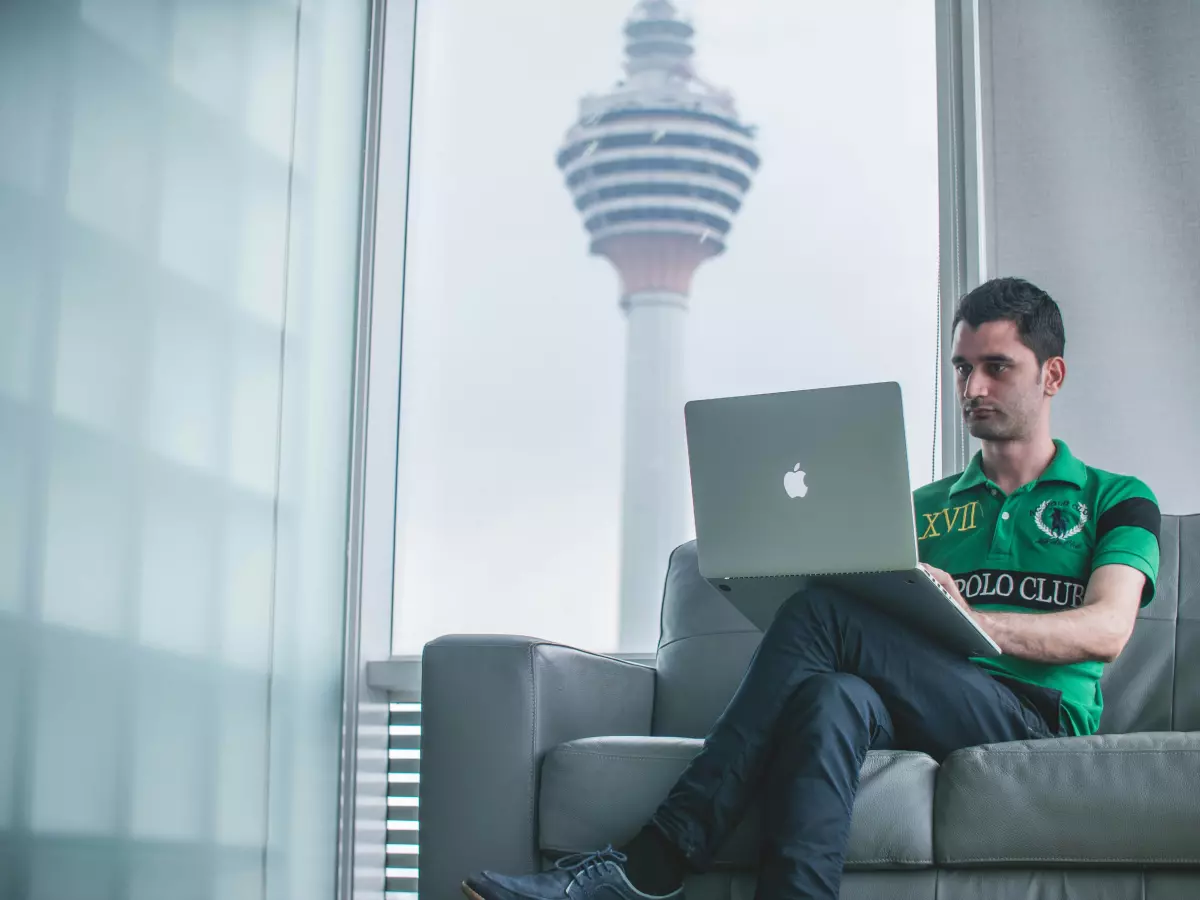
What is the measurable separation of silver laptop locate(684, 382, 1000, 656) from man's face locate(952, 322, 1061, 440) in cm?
47

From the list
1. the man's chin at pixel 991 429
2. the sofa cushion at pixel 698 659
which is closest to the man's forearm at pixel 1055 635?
the man's chin at pixel 991 429

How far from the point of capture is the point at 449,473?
322 cm

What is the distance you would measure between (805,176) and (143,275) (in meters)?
1.63

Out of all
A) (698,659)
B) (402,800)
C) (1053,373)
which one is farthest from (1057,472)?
(402,800)

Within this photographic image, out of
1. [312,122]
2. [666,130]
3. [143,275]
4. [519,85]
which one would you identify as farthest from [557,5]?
[143,275]

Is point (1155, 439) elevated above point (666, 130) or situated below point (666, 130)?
below

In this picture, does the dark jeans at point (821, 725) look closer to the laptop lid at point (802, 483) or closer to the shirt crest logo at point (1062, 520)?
the laptop lid at point (802, 483)

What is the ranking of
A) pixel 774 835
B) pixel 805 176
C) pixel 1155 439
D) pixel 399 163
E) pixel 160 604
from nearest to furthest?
pixel 774 835 → pixel 160 604 → pixel 1155 439 → pixel 805 176 → pixel 399 163

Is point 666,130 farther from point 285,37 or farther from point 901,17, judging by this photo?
point 285,37

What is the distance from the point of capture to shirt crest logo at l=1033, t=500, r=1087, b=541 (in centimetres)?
199

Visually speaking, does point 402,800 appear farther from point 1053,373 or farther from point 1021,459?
point 1053,373

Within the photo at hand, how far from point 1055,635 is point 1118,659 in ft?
1.59

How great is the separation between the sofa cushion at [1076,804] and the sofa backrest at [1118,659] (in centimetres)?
54

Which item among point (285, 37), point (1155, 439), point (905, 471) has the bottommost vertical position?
point (905, 471)
